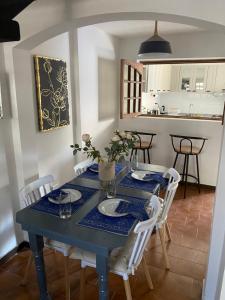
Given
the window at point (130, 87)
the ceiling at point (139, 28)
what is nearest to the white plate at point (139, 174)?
the window at point (130, 87)

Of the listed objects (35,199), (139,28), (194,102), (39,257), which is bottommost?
(39,257)

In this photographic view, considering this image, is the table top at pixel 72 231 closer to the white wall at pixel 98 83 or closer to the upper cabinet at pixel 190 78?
the white wall at pixel 98 83

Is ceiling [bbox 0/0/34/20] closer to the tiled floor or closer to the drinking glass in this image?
the drinking glass

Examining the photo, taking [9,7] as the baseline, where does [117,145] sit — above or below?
below

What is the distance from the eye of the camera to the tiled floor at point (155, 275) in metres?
1.99

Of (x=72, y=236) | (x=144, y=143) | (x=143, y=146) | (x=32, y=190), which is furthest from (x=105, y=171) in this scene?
(x=144, y=143)

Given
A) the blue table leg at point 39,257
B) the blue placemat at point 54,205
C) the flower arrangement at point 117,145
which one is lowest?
the blue table leg at point 39,257

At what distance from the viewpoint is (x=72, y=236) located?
4.91ft

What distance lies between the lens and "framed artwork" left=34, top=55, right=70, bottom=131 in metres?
2.57

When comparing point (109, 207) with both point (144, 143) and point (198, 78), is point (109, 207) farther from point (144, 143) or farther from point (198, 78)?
point (198, 78)

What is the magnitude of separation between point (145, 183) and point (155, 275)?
867 mm

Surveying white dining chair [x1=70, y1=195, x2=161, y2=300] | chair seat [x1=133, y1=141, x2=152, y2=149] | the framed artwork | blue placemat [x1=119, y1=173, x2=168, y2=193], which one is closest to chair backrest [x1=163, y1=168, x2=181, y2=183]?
blue placemat [x1=119, y1=173, x2=168, y2=193]

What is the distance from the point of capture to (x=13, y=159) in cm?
234

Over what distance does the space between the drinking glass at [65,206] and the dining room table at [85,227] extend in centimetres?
3
